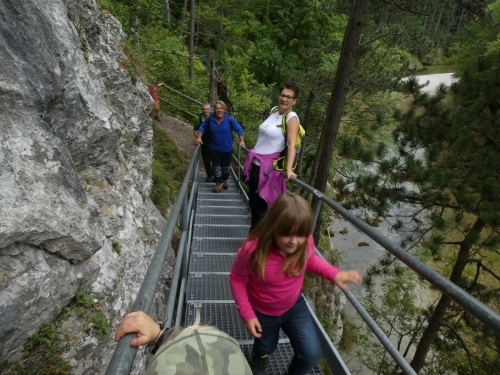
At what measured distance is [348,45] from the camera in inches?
212

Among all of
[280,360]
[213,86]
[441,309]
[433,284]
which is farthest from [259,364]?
[213,86]

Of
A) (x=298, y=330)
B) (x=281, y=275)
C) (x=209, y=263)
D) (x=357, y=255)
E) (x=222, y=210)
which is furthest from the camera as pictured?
(x=357, y=255)

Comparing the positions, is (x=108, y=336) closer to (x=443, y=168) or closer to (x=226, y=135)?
(x=226, y=135)

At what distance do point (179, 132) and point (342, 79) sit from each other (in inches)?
289

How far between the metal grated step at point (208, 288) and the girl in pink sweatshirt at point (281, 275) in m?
1.38

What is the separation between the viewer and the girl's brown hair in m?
1.49

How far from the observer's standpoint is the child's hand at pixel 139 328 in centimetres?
102

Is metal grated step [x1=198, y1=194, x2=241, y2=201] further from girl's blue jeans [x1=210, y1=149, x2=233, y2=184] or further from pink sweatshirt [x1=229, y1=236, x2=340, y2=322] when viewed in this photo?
pink sweatshirt [x1=229, y1=236, x2=340, y2=322]

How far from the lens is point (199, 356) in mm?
854

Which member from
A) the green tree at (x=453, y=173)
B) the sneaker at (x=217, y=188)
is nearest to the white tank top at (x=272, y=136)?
the green tree at (x=453, y=173)

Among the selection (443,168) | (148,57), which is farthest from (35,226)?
(148,57)

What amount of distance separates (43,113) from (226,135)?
374 centimetres

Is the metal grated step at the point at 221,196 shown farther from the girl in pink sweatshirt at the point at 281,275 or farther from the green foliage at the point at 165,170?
the girl in pink sweatshirt at the point at 281,275

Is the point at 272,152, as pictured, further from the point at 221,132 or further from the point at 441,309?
the point at 441,309
